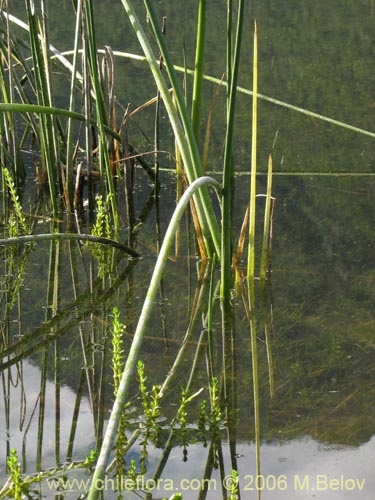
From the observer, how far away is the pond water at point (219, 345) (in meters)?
1.88

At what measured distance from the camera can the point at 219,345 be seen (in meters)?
2.45

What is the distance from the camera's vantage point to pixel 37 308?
2719 millimetres

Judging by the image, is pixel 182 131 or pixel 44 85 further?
pixel 44 85

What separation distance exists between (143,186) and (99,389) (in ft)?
6.46

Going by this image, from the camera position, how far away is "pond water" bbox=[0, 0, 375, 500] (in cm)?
188

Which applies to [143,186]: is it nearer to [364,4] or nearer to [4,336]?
[4,336]

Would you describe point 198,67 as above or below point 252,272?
above

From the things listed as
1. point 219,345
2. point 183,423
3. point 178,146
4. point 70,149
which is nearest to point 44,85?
point 70,149

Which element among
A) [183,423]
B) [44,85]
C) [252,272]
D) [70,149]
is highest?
[44,85]

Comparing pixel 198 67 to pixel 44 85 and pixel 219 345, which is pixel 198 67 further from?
pixel 219 345

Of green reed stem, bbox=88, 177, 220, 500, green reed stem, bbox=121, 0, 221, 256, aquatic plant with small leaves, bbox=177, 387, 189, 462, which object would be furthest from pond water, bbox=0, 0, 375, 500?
green reed stem, bbox=88, 177, 220, 500

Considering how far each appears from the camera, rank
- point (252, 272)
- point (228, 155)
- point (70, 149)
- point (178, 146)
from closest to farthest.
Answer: point (228, 155) → point (252, 272) → point (178, 146) → point (70, 149)

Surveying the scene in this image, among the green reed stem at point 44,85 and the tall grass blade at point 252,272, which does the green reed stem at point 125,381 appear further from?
the green reed stem at point 44,85

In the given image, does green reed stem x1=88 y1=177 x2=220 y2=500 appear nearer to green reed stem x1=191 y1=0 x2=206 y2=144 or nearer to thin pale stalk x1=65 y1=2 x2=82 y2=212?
green reed stem x1=191 y1=0 x2=206 y2=144
